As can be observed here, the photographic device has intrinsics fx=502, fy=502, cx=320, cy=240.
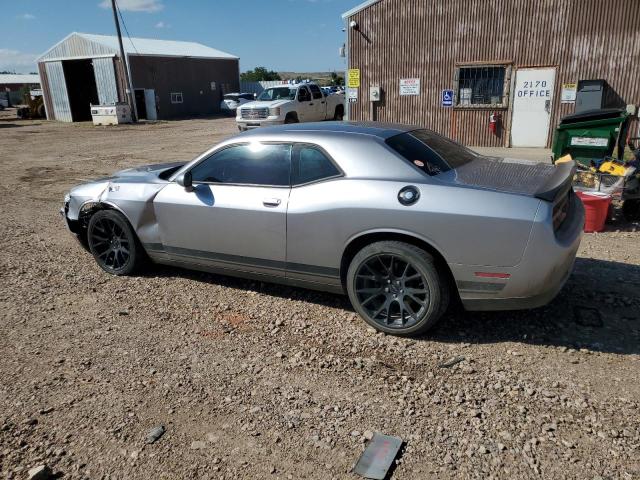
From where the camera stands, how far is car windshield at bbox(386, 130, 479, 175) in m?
3.85

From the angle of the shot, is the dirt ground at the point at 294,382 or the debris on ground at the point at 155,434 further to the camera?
the debris on ground at the point at 155,434

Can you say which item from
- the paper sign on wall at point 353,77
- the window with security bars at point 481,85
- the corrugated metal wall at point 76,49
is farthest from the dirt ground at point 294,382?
the corrugated metal wall at point 76,49

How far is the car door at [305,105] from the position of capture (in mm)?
20672

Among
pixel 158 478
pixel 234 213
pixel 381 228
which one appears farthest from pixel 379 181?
pixel 158 478

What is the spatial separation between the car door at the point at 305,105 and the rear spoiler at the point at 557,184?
17.5 metres

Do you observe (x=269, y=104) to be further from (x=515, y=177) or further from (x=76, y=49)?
(x=76, y=49)

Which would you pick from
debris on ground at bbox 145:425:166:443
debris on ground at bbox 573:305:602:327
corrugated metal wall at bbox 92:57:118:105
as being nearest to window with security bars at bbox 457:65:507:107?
debris on ground at bbox 573:305:602:327

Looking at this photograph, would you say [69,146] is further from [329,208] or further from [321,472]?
[321,472]

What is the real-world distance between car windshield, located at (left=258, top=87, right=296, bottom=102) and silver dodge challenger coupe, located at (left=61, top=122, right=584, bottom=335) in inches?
651

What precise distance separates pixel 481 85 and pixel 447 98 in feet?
3.25

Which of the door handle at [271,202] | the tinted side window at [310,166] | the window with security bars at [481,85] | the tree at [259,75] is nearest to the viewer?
the tinted side window at [310,166]

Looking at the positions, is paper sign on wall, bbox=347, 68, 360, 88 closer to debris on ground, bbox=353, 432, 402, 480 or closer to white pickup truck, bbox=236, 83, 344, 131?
white pickup truck, bbox=236, 83, 344, 131

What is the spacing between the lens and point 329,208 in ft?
12.6

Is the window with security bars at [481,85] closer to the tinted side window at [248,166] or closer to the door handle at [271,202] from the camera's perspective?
the tinted side window at [248,166]
